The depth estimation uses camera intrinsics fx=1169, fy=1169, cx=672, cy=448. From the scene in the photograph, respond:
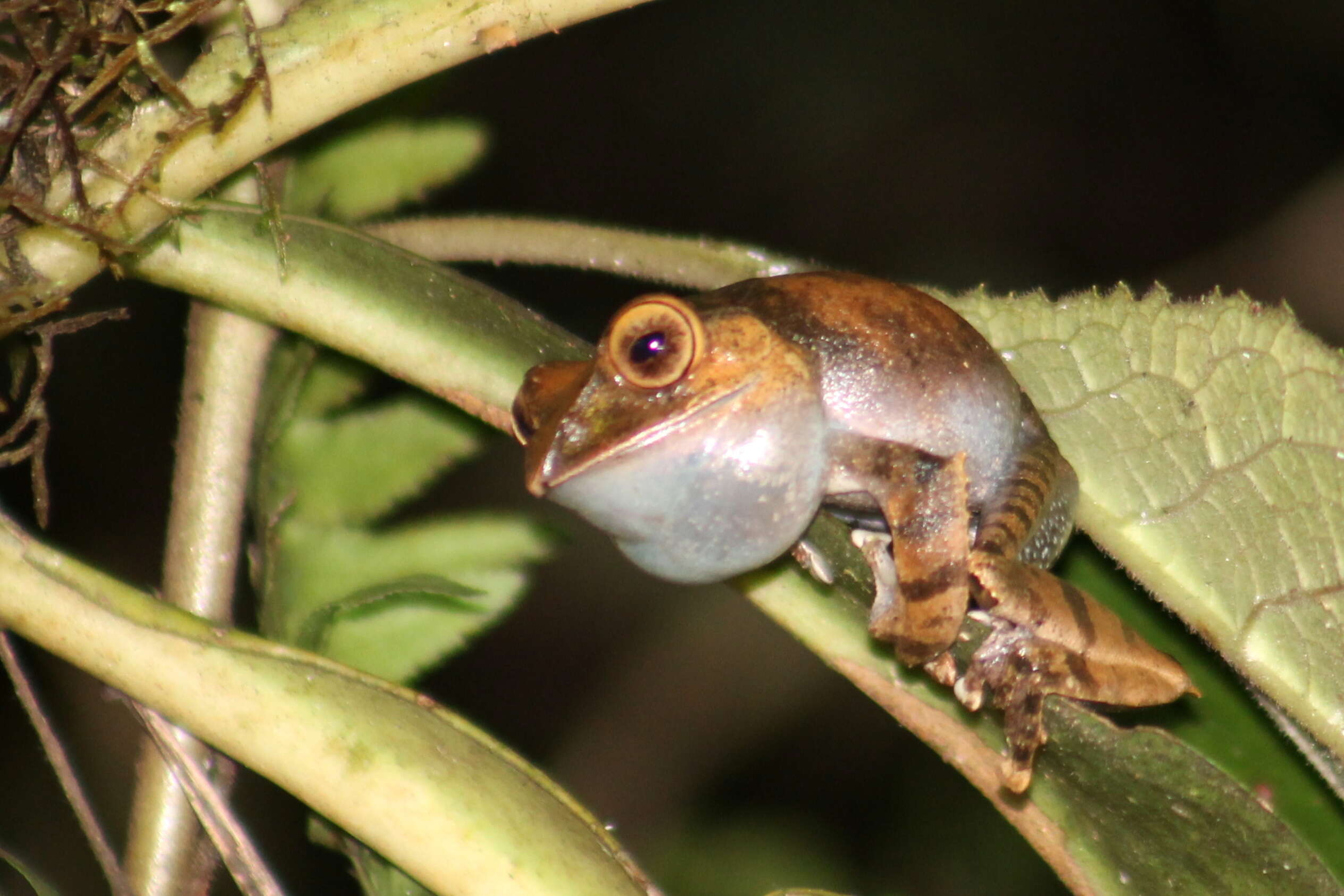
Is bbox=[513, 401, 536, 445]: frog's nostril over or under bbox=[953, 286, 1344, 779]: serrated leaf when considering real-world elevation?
over

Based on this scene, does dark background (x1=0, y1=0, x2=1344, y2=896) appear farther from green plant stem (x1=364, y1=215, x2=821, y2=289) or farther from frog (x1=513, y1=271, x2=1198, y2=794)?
frog (x1=513, y1=271, x2=1198, y2=794)

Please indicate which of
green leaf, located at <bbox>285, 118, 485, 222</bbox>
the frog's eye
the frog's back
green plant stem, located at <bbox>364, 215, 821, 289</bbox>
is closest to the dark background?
green leaf, located at <bbox>285, 118, 485, 222</bbox>

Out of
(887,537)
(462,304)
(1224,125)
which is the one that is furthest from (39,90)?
(1224,125)

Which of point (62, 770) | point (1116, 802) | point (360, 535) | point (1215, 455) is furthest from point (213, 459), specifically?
point (1215, 455)

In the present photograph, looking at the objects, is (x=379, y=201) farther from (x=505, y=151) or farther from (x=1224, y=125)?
(x=1224, y=125)

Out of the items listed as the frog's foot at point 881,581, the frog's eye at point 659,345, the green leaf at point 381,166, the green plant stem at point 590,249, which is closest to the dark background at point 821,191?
the green leaf at point 381,166

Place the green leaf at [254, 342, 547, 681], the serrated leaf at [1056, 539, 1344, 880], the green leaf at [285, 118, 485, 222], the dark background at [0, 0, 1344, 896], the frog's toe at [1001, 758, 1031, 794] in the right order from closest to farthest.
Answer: the frog's toe at [1001, 758, 1031, 794] < the serrated leaf at [1056, 539, 1344, 880] < the green leaf at [254, 342, 547, 681] < the green leaf at [285, 118, 485, 222] < the dark background at [0, 0, 1344, 896]

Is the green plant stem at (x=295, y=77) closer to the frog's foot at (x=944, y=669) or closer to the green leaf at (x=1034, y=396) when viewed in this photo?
the green leaf at (x=1034, y=396)
